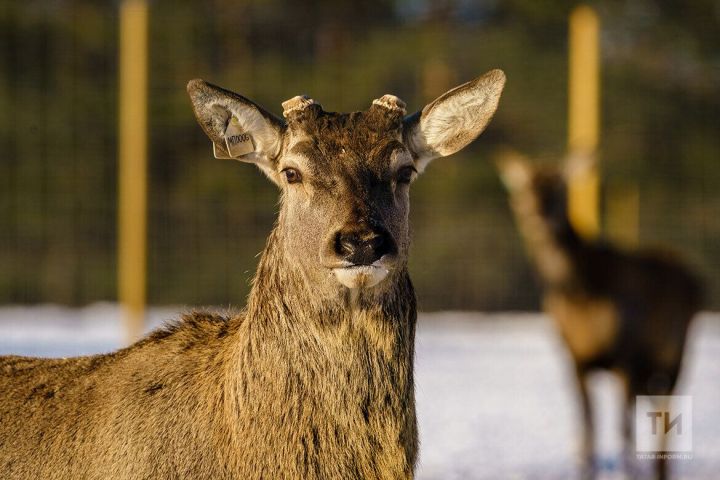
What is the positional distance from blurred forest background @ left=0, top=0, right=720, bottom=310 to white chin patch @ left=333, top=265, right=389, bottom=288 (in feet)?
34.3

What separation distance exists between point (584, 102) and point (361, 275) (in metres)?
10.6

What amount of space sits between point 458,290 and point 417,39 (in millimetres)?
3498

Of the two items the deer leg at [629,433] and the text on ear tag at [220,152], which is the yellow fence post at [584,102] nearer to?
the deer leg at [629,433]

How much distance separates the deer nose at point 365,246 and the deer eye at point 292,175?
0.49 metres

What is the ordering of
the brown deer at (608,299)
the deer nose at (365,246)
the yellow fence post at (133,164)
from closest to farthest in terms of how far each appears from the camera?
1. the deer nose at (365,246)
2. the brown deer at (608,299)
3. the yellow fence post at (133,164)

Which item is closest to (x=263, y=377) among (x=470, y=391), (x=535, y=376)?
(x=470, y=391)

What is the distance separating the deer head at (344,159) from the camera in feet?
12.3

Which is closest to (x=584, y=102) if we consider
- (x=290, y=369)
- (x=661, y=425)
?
(x=661, y=425)

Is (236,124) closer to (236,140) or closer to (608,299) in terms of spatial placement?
(236,140)

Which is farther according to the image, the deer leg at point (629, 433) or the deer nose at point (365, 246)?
the deer leg at point (629, 433)

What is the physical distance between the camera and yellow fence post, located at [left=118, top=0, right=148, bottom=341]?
532 inches

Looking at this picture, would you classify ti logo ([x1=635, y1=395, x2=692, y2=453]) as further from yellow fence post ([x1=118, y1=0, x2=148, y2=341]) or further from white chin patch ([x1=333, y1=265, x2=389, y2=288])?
yellow fence post ([x1=118, y1=0, x2=148, y2=341])

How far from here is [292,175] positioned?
414 cm

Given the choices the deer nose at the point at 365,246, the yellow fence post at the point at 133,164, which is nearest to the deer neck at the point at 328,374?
the deer nose at the point at 365,246
